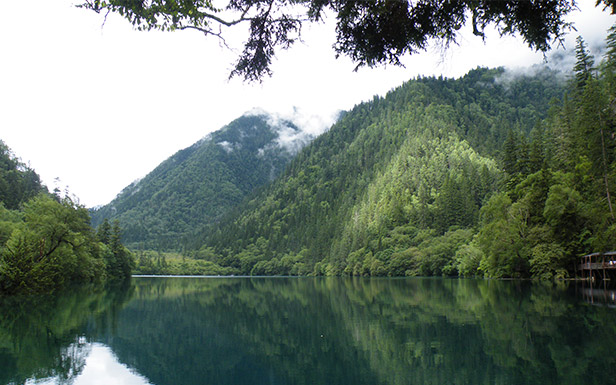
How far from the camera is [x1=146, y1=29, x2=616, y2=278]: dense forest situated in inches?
2041

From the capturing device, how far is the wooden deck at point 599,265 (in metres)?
42.6

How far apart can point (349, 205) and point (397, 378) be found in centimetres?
16186

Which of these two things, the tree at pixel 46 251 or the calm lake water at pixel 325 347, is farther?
the tree at pixel 46 251

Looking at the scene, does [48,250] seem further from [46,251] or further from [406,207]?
[406,207]

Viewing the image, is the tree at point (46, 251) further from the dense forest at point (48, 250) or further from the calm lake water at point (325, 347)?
the calm lake water at point (325, 347)

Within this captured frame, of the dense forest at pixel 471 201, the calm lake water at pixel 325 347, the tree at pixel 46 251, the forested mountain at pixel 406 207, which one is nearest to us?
the calm lake water at pixel 325 347

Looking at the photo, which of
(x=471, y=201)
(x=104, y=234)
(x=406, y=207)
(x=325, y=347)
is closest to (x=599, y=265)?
(x=325, y=347)

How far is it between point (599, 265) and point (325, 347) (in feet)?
133

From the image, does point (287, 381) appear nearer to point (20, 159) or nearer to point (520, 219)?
point (520, 219)

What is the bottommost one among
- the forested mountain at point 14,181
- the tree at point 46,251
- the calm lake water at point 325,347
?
the calm lake water at point 325,347

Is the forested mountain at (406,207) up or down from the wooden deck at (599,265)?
up

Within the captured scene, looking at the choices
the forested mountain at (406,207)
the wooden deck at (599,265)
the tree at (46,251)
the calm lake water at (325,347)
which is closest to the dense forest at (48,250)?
the tree at (46,251)

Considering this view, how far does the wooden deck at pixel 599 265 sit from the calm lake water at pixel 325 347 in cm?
2058

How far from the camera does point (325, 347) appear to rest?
1555 cm
